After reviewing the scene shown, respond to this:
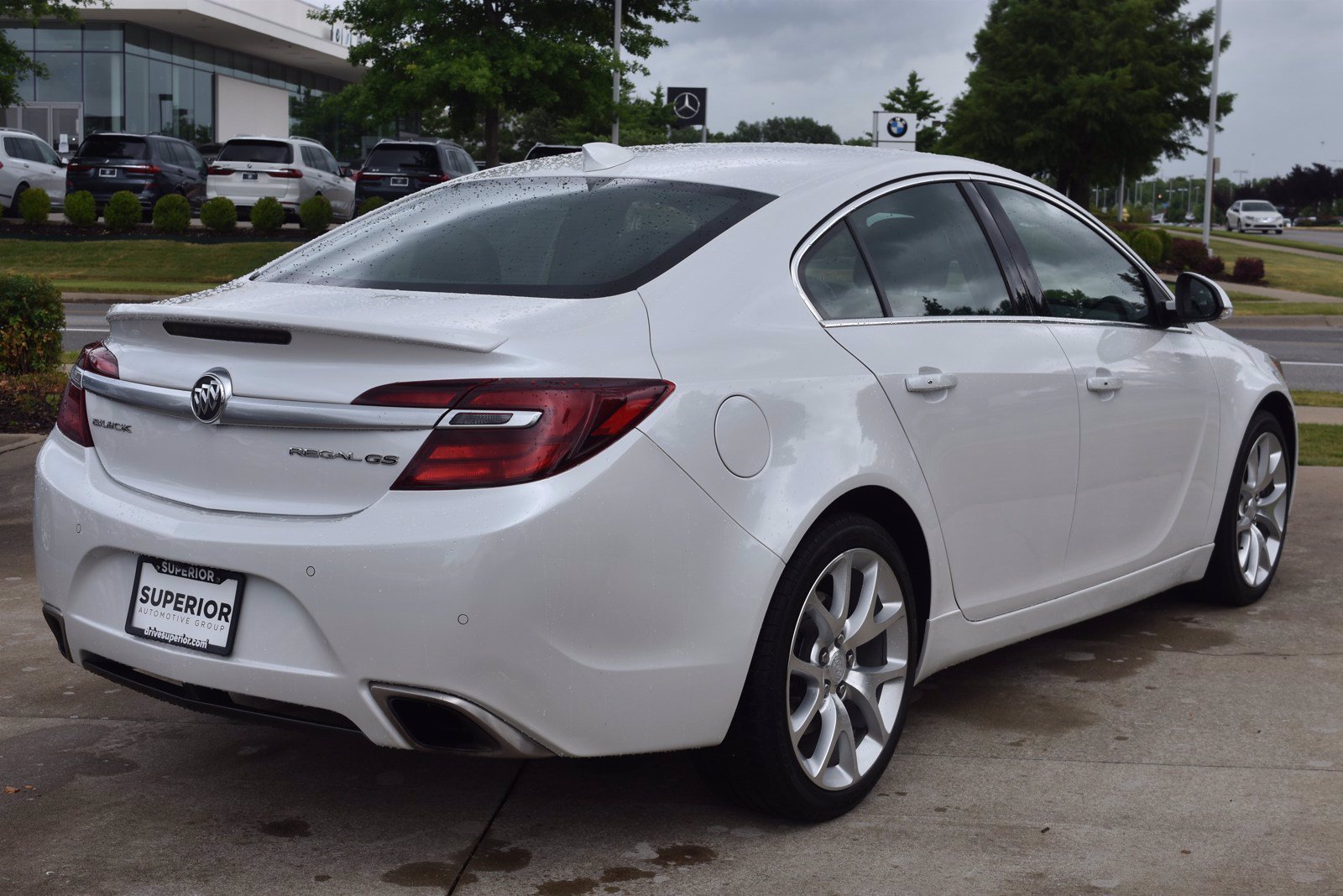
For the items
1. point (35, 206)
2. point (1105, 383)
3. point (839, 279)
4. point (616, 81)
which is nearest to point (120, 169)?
point (35, 206)

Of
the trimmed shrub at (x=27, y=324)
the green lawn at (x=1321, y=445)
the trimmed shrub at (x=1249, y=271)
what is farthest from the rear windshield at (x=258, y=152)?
the green lawn at (x=1321, y=445)

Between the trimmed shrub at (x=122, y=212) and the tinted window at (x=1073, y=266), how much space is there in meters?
25.9

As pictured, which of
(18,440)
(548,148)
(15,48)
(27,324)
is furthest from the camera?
(15,48)

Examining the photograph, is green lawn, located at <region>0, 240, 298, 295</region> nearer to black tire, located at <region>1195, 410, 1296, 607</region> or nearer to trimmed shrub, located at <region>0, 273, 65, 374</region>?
trimmed shrub, located at <region>0, 273, 65, 374</region>

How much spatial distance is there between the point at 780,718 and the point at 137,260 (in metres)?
24.2

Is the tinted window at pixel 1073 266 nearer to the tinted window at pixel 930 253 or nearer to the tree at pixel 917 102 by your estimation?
the tinted window at pixel 930 253

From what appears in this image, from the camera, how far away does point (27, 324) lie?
1047 cm

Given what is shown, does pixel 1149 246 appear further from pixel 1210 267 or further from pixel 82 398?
pixel 82 398

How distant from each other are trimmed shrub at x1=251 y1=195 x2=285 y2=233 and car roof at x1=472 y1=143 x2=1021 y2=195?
928 inches

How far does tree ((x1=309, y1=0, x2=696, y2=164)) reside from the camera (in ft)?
91.7

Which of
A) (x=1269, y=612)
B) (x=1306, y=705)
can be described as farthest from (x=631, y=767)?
(x=1269, y=612)

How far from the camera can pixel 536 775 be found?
12.9ft

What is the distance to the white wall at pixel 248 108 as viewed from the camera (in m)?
55.9

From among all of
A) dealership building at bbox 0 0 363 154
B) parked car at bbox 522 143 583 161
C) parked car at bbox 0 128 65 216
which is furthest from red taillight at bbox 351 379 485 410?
dealership building at bbox 0 0 363 154
